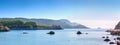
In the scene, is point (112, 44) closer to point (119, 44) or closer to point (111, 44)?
point (111, 44)

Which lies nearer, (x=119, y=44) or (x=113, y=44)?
(x=119, y=44)

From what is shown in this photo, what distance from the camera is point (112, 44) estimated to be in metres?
83.0

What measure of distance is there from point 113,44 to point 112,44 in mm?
485

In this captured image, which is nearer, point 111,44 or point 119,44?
point 119,44

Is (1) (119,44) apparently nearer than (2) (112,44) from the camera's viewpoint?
Yes

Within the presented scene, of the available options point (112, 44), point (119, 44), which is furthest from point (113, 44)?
point (119, 44)

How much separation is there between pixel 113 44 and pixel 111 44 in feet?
2.86

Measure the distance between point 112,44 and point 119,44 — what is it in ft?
38.3

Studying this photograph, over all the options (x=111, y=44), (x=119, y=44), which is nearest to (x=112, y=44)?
(x=111, y=44)

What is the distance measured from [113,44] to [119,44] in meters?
11.2

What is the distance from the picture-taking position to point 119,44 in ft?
234

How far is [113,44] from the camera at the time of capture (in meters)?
82.6

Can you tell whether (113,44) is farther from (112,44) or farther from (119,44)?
(119,44)
